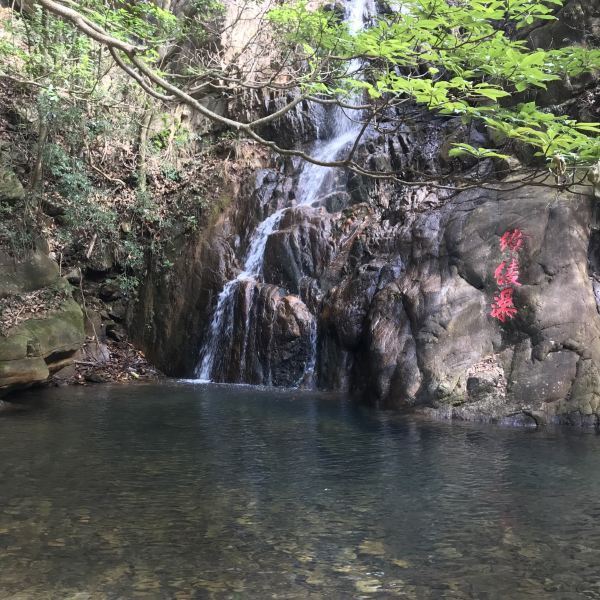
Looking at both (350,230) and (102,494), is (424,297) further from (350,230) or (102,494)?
(102,494)

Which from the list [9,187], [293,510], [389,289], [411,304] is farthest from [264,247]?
[293,510]

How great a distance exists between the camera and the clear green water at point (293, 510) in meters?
3.62

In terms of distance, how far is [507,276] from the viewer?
9172 mm

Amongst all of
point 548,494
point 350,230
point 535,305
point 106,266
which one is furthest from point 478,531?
point 106,266

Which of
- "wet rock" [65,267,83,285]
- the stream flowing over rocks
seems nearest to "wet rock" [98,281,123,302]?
the stream flowing over rocks

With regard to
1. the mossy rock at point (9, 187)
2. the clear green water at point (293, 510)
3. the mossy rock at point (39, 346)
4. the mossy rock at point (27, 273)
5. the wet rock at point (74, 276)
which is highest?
the mossy rock at point (9, 187)

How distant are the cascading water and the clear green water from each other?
14.5ft

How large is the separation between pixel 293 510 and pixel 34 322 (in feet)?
22.2

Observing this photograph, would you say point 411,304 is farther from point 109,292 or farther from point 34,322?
point 109,292

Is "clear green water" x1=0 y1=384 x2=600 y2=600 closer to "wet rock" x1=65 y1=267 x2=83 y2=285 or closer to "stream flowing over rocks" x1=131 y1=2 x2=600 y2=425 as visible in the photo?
"stream flowing over rocks" x1=131 y1=2 x2=600 y2=425

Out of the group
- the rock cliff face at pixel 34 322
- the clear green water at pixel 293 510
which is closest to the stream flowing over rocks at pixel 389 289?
the clear green water at pixel 293 510

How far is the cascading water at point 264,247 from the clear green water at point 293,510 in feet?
14.5

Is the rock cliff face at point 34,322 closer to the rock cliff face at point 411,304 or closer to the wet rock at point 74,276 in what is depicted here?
the wet rock at point 74,276

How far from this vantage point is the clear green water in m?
3.62
